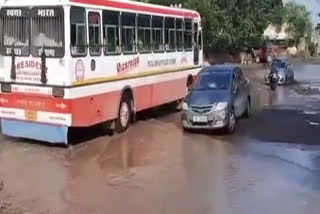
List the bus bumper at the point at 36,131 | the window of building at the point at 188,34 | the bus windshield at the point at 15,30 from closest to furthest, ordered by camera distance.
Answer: the bus bumper at the point at 36,131 → the bus windshield at the point at 15,30 → the window of building at the point at 188,34

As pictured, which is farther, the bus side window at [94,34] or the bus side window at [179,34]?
the bus side window at [179,34]

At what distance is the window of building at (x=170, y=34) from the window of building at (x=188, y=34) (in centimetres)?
130

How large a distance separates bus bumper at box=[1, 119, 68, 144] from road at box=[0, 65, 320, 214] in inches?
9.4

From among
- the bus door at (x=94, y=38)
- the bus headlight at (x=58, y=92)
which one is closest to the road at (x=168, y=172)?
the bus headlight at (x=58, y=92)

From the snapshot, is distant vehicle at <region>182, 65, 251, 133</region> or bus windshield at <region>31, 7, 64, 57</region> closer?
bus windshield at <region>31, 7, 64, 57</region>

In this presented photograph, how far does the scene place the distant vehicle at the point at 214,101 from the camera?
1644cm

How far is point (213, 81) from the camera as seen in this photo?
699 inches

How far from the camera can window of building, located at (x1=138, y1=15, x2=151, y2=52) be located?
17938 millimetres

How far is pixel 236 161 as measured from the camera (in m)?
13.1

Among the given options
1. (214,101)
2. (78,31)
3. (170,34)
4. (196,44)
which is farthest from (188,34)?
(78,31)

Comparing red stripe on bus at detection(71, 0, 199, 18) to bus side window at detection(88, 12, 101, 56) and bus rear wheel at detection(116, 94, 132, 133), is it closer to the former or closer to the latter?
bus side window at detection(88, 12, 101, 56)

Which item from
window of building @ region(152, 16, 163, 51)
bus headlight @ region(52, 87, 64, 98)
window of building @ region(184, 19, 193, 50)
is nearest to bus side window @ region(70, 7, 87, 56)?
bus headlight @ region(52, 87, 64, 98)

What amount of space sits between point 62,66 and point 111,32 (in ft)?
8.32

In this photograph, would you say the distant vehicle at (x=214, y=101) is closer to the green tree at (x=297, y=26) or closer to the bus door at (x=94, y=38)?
the bus door at (x=94, y=38)
